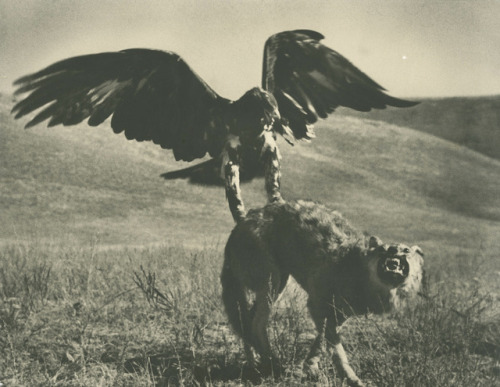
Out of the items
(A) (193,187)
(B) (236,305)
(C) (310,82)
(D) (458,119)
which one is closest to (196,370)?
(B) (236,305)

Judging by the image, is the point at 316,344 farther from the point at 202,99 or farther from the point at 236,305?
the point at 202,99

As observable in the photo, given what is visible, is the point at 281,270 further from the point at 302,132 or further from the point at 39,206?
the point at 39,206

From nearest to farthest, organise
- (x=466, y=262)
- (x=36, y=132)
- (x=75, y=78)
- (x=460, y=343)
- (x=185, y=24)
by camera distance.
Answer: (x=460, y=343)
(x=75, y=78)
(x=185, y=24)
(x=36, y=132)
(x=466, y=262)

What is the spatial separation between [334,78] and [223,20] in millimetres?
961

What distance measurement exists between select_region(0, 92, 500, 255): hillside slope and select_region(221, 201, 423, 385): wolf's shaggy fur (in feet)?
2.29

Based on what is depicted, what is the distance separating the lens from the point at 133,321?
165 inches

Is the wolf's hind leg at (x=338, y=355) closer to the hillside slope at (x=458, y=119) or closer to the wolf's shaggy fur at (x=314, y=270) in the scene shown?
the wolf's shaggy fur at (x=314, y=270)

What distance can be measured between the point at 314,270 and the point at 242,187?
96 centimetres

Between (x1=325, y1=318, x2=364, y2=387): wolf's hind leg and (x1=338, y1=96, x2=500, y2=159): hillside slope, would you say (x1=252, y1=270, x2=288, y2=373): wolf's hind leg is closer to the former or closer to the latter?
(x1=325, y1=318, x2=364, y2=387): wolf's hind leg

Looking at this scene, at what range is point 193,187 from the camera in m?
4.43

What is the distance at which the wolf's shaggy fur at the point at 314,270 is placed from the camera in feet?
11.0

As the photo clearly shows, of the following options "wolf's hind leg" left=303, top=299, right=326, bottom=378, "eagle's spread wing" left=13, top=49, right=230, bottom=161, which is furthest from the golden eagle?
"wolf's hind leg" left=303, top=299, right=326, bottom=378

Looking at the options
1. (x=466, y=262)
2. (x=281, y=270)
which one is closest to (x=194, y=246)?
(x=281, y=270)

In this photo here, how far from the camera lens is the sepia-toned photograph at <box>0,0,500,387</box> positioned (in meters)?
3.64
